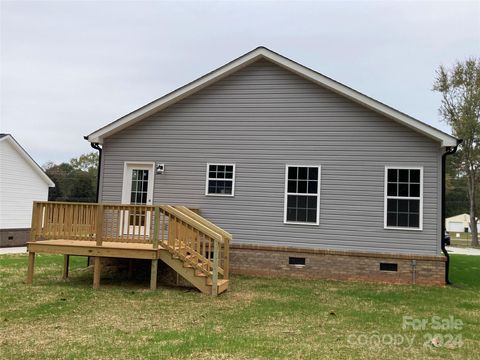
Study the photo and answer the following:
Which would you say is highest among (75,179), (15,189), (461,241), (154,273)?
(75,179)

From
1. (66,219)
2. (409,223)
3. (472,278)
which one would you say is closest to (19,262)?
(66,219)

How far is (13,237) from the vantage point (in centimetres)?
2025

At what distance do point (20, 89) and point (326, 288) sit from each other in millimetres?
19087

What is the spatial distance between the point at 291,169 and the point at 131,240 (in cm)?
431

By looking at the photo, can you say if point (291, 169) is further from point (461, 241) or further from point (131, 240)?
point (461, 241)

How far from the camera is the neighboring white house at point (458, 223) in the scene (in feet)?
222

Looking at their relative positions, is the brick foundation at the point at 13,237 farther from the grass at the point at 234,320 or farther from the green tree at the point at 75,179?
the green tree at the point at 75,179

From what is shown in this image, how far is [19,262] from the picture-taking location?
12773 millimetres

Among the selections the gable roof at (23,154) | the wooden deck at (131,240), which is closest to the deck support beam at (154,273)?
the wooden deck at (131,240)

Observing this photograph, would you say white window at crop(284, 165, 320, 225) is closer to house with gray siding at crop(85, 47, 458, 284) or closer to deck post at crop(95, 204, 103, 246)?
house with gray siding at crop(85, 47, 458, 284)

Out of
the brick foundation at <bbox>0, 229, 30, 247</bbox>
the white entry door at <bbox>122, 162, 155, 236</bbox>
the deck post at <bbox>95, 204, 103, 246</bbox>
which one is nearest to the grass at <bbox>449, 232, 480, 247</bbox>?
the white entry door at <bbox>122, 162, 155, 236</bbox>

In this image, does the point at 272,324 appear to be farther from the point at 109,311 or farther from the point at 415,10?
the point at 415,10

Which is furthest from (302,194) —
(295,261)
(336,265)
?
(336,265)

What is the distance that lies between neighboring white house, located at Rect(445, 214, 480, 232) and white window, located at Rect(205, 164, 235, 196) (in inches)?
2547
